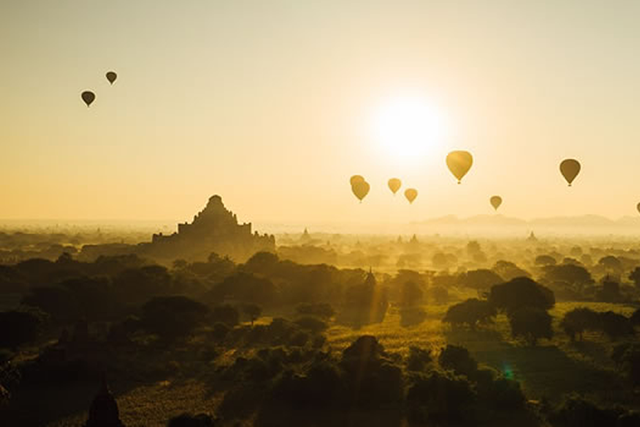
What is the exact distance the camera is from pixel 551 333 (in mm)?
57250

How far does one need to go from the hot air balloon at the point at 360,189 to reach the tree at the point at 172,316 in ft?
162

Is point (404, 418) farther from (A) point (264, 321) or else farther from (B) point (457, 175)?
(B) point (457, 175)

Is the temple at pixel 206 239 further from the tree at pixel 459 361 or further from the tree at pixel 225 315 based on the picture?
the tree at pixel 459 361

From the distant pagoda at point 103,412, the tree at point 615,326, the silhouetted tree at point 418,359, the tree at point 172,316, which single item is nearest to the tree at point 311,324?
the tree at point 172,316

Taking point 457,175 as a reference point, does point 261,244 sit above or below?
below

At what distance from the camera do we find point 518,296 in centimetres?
7038

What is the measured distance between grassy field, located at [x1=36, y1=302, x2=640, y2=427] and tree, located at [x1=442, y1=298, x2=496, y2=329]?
1.32 metres

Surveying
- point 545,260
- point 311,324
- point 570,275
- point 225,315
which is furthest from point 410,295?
point 545,260

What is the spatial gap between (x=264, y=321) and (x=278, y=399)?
96.7 ft

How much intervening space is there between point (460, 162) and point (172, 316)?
47850mm

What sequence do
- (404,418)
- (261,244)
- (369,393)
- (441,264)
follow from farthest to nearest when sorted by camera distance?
(441,264) < (261,244) < (369,393) < (404,418)

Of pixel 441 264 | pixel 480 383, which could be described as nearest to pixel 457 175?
pixel 480 383

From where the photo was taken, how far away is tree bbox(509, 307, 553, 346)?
187 ft

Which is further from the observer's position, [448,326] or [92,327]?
[448,326]
